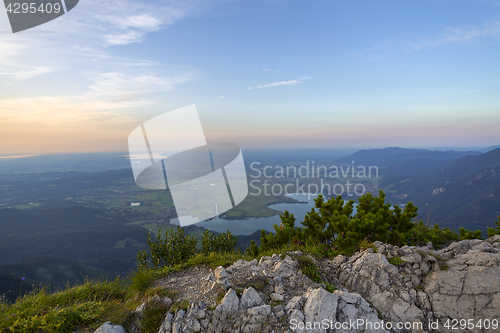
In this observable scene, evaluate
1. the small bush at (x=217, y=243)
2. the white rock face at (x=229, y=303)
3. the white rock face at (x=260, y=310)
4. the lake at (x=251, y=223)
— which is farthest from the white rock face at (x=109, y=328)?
the lake at (x=251, y=223)

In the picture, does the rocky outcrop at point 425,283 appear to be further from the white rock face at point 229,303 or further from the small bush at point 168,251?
the small bush at point 168,251

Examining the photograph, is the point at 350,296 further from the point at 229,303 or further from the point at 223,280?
the point at 223,280

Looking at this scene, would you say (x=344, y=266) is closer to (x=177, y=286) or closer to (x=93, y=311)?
(x=177, y=286)

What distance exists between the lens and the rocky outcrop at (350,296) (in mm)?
4180

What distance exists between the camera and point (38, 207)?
109375mm

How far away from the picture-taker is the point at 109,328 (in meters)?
3.99

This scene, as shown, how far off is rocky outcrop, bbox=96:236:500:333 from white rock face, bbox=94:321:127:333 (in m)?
0.31

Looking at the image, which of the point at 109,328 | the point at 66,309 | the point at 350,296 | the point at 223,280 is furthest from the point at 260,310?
the point at 66,309

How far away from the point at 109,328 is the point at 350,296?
4.82 metres

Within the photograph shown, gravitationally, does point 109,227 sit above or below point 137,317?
below

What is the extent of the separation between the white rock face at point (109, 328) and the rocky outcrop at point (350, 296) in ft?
1.03

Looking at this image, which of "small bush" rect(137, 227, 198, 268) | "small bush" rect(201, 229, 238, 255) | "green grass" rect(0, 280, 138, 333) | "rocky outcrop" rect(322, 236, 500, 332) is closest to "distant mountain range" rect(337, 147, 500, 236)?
"rocky outcrop" rect(322, 236, 500, 332)

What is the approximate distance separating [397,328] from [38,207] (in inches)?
6045

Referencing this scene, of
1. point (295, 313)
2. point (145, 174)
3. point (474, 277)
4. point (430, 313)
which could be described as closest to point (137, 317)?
point (295, 313)
